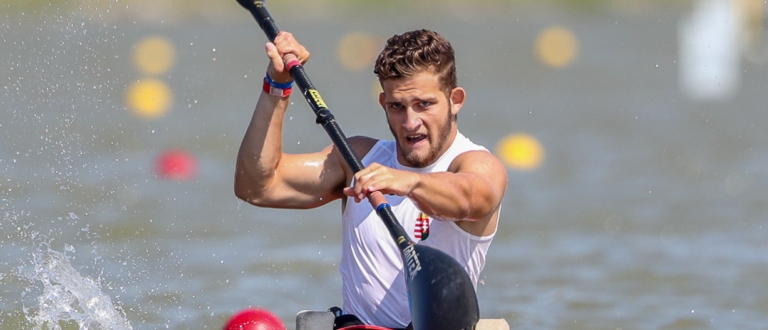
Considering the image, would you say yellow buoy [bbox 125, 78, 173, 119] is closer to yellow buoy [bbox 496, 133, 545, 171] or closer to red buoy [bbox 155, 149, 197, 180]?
red buoy [bbox 155, 149, 197, 180]

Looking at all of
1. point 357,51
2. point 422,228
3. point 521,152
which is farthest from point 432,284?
point 357,51

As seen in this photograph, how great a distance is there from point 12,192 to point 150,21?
36.5 ft

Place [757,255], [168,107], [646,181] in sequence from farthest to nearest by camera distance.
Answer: [168,107] → [646,181] → [757,255]

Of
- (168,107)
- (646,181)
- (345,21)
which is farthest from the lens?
(345,21)

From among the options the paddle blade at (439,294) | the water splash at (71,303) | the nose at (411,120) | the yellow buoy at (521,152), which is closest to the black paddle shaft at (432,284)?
the paddle blade at (439,294)

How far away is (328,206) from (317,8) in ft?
43.6

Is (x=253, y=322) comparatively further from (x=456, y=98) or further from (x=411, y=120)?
(x=456, y=98)

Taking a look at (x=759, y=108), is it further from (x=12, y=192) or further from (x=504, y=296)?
(x=12, y=192)

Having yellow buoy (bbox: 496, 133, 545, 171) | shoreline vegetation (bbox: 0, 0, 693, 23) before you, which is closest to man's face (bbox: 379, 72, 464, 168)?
yellow buoy (bbox: 496, 133, 545, 171)

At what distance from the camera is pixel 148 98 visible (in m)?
14.4

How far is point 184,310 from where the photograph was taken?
22.1 feet

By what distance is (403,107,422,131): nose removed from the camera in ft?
13.5

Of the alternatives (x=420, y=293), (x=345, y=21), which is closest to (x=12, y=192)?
(x=420, y=293)

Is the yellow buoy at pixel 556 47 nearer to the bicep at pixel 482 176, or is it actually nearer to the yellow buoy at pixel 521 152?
the yellow buoy at pixel 521 152
